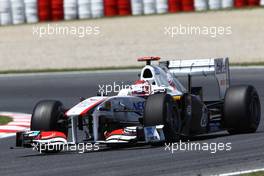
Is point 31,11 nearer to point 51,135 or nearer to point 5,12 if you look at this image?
point 5,12

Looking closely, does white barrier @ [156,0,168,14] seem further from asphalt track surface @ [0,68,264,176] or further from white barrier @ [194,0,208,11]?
asphalt track surface @ [0,68,264,176]

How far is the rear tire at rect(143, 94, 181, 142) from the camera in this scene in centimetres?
1146

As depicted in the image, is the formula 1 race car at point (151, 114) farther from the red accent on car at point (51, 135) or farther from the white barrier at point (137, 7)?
the white barrier at point (137, 7)

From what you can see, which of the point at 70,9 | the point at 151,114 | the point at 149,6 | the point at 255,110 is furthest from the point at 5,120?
the point at 70,9

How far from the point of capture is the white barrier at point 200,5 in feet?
95.0

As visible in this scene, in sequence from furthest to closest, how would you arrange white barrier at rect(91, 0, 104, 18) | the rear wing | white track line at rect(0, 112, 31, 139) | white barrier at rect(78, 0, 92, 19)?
1. white barrier at rect(78, 0, 92, 19)
2. white barrier at rect(91, 0, 104, 18)
3. white track line at rect(0, 112, 31, 139)
4. the rear wing

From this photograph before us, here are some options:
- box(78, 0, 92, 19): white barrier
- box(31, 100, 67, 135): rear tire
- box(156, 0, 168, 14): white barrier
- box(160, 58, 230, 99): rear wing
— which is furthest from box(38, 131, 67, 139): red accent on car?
box(78, 0, 92, 19): white barrier

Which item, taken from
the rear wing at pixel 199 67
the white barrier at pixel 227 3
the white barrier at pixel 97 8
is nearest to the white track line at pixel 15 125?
the rear wing at pixel 199 67

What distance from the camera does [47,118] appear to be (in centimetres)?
1203

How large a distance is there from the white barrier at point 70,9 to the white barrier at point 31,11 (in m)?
0.97

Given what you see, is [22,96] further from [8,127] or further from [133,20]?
[133,20]

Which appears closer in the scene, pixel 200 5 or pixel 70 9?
pixel 200 5

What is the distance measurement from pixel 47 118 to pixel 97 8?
60.8ft

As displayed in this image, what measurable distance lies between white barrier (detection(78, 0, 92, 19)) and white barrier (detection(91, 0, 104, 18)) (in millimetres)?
141
